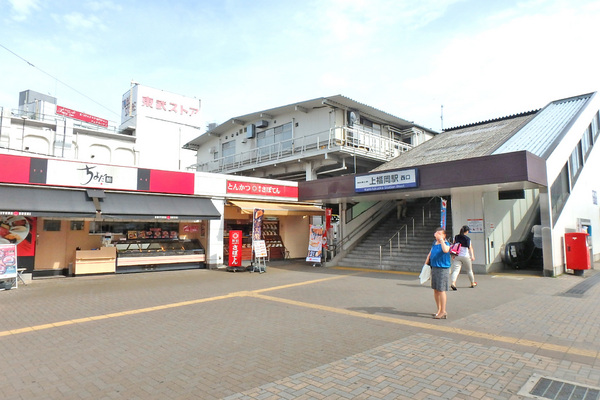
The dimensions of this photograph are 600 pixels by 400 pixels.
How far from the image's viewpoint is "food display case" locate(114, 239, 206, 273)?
13666 mm

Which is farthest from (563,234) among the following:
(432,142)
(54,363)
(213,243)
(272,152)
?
(272,152)

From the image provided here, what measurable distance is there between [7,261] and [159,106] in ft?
114

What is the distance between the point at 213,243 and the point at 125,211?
13.3 feet

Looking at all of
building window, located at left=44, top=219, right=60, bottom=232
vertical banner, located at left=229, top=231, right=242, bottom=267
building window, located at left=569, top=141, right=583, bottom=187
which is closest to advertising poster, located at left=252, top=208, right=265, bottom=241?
vertical banner, located at left=229, top=231, right=242, bottom=267

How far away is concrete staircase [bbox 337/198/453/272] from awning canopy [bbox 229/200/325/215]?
113 inches

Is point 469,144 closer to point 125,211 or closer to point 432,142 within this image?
point 432,142

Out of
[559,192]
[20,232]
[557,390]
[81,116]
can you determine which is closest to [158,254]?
[20,232]

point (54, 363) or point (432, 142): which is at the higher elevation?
point (432, 142)

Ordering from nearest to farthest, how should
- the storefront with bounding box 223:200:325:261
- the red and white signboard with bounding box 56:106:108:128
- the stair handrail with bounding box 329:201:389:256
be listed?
the storefront with bounding box 223:200:325:261 < the stair handrail with bounding box 329:201:389:256 < the red and white signboard with bounding box 56:106:108:128

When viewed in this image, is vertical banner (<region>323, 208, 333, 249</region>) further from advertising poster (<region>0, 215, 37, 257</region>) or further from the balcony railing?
advertising poster (<region>0, 215, 37, 257</region>)

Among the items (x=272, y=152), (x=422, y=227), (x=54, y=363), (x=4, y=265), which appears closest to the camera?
(x=54, y=363)

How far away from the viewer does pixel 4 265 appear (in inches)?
387

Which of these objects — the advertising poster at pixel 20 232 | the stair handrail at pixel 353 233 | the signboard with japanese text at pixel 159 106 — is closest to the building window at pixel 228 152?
the stair handrail at pixel 353 233

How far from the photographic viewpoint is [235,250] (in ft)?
48.0
